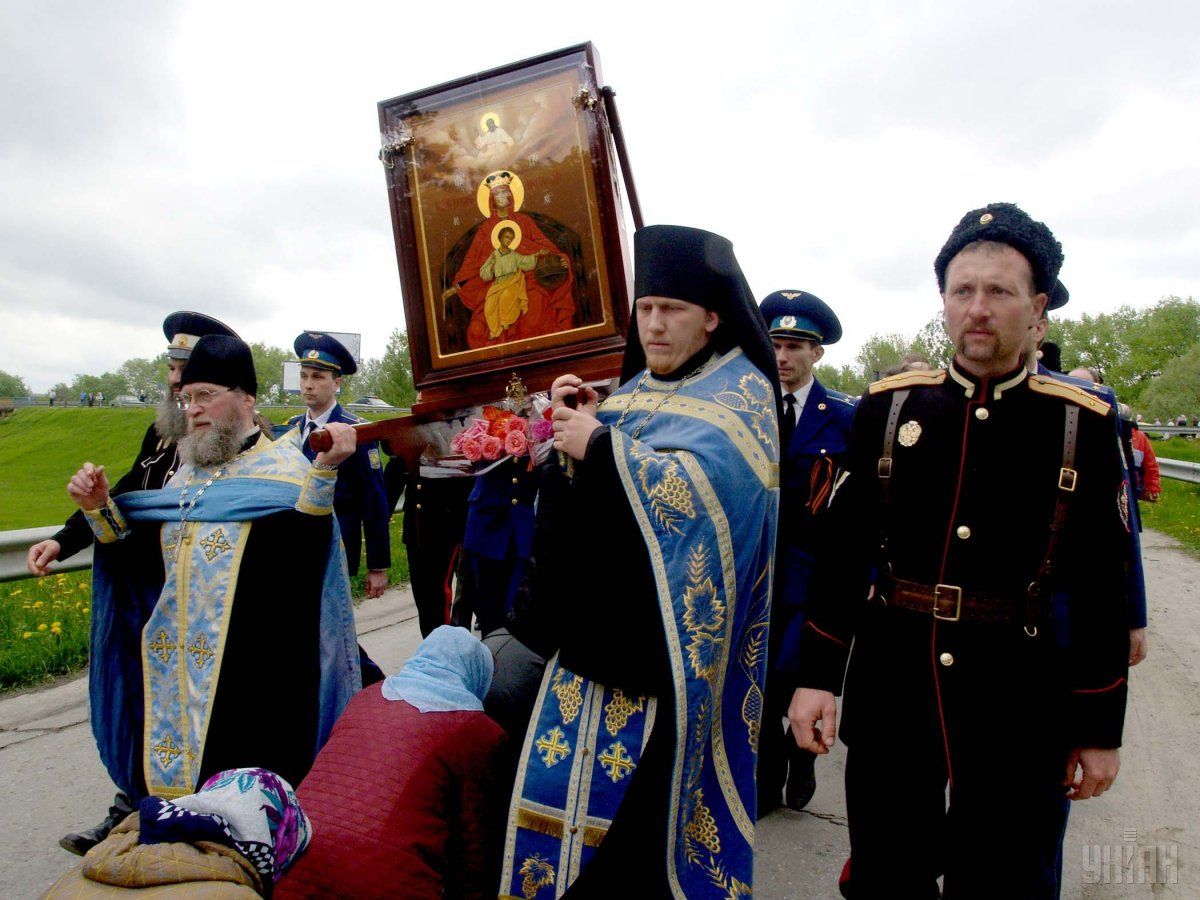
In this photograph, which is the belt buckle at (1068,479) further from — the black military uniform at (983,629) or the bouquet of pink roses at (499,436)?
the bouquet of pink roses at (499,436)

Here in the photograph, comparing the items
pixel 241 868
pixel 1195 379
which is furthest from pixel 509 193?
pixel 1195 379

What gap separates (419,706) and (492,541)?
87.7 inches

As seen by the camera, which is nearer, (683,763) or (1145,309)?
(683,763)

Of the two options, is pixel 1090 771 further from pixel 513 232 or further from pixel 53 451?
pixel 53 451

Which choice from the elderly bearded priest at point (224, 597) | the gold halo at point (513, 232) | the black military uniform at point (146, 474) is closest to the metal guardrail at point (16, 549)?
the black military uniform at point (146, 474)

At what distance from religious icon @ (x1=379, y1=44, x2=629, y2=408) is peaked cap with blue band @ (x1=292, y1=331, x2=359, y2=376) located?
175 cm

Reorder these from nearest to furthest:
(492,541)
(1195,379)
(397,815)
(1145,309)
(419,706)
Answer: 1. (397,815)
2. (419,706)
3. (492,541)
4. (1195,379)
5. (1145,309)

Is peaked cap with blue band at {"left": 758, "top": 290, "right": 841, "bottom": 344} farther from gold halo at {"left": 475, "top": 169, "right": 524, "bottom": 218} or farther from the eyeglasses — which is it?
the eyeglasses

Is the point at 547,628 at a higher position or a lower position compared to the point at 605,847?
higher

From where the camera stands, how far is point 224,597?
3.31 meters

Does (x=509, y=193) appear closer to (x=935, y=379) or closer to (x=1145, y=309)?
(x=935, y=379)

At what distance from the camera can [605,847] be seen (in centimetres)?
221

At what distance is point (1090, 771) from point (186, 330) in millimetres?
4211

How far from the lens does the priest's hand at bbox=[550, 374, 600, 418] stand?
8.18ft
